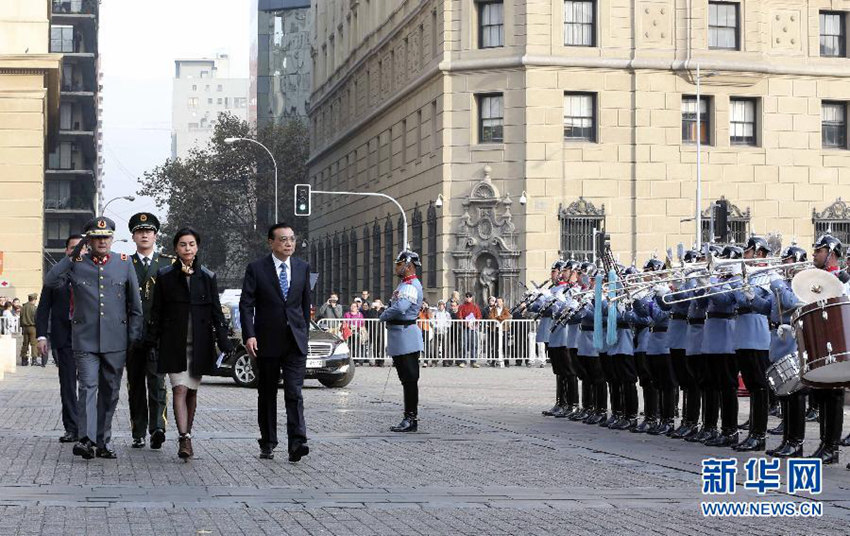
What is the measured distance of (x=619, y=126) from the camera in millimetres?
48281

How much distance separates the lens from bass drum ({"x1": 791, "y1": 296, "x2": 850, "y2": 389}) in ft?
40.2

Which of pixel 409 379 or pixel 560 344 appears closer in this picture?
pixel 409 379

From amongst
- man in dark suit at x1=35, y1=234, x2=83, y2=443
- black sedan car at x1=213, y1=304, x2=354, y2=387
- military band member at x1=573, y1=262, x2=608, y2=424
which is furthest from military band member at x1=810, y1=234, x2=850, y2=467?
black sedan car at x1=213, y1=304, x2=354, y2=387

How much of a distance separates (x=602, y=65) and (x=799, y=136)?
679cm

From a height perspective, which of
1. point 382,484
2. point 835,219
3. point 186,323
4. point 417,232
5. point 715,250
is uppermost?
point 835,219

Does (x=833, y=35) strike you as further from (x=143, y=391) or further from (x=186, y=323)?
(x=186, y=323)

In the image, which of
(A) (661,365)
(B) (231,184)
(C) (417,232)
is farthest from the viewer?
(B) (231,184)

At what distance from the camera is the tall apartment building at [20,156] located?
171 feet

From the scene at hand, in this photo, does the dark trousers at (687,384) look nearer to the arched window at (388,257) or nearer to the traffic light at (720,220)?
the traffic light at (720,220)

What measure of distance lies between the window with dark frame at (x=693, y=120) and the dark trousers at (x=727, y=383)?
33564 mm

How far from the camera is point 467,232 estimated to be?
48281 millimetres

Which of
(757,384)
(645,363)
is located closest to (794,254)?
(757,384)

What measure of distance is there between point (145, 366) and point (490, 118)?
34.6 metres

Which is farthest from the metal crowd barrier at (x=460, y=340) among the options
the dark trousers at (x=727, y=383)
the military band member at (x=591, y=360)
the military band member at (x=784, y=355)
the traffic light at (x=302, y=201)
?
the military band member at (x=784, y=355)
